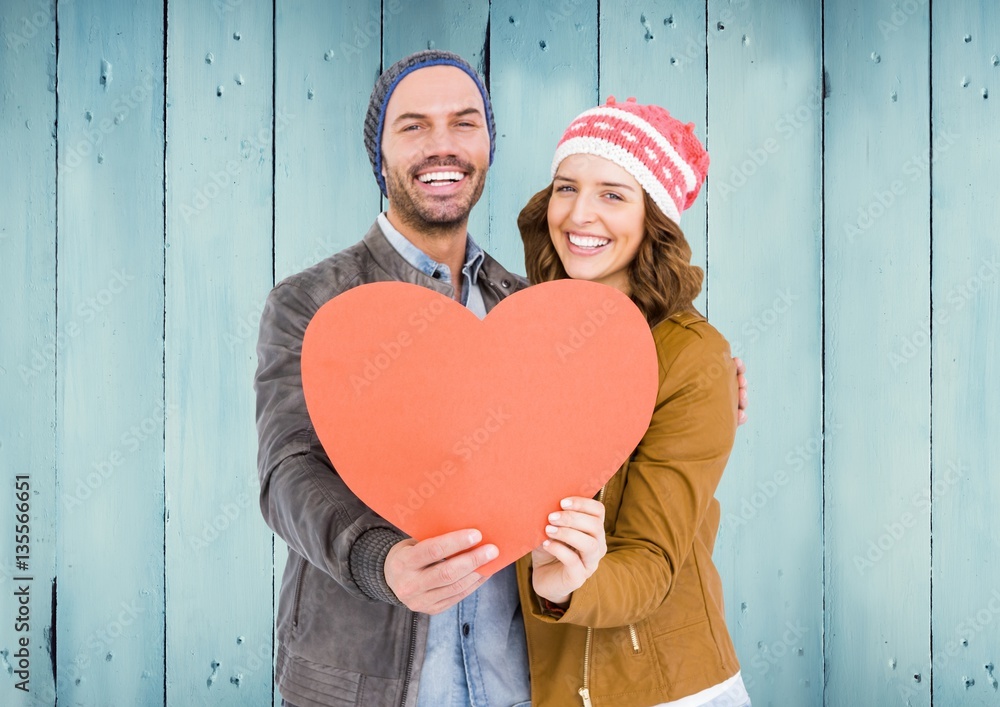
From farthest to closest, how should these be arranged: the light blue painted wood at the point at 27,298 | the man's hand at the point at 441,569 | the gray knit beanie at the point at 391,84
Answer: the light blue painted wood at the point at 27,298, the gray knit beanie at the point at 391,84, the man's hand at the point at 441,569

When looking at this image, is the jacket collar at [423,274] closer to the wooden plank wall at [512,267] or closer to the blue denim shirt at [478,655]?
the blue denim shirt at [478,655]

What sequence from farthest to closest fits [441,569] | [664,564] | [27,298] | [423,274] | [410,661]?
[27,298] < [423,274] < [410,661] < [664,564] < [441,569]

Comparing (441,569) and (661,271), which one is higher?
(661,271)

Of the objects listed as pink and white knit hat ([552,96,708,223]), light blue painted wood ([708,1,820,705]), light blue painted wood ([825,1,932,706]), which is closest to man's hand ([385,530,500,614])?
pink and white knit hat ([552,96,708,223])

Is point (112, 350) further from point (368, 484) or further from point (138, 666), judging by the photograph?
point (368, 484)

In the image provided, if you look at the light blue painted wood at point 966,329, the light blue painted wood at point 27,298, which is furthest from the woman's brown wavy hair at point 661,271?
the light blue painted wood at point 27,298

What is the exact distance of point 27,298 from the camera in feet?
6.12

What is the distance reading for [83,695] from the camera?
1909mm

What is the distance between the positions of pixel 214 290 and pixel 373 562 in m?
1.13

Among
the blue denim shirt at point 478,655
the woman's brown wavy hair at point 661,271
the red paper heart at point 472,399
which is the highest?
the woman's brown wavy hair at point 661,271

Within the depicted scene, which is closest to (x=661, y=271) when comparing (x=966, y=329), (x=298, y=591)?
(x=298, y=591)

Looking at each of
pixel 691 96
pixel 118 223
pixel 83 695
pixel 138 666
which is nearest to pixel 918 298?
pixel 691 96

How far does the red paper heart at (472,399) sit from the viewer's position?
0.86 m

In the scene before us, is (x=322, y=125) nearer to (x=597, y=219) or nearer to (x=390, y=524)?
(x=597, y=219)
